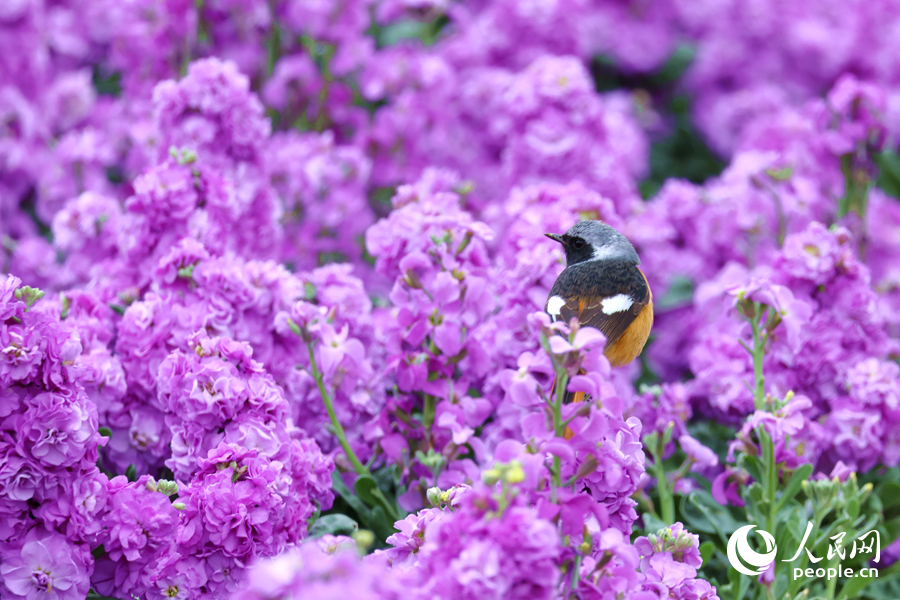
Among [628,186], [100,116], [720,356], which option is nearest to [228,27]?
[100,116]

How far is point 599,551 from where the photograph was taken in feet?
4.59

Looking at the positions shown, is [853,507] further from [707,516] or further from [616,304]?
[616,304]

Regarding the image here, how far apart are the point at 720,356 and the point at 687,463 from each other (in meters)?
0.48

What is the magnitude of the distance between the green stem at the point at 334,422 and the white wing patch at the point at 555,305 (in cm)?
61

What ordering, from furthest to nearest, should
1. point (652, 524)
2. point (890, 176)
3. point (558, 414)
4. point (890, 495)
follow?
point (890, 176) → point (890, 495) → point (652, 524) → point (558, 414)

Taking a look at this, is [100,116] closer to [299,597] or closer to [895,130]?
[299,597]

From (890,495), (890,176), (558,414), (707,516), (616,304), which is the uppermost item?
(558,414)

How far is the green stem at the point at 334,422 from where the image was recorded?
2025mm

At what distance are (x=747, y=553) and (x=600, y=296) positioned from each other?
745 mm

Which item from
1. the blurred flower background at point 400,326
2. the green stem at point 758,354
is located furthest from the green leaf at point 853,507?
the green stem at point 758,354

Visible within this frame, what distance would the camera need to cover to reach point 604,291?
6.44 feet

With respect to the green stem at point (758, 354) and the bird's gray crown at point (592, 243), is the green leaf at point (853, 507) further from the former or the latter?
the bird's gray crown at point (592, 243)

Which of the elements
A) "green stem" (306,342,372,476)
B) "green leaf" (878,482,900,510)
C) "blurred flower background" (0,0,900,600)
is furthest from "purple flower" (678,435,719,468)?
"green stem" (306,342,372,476)

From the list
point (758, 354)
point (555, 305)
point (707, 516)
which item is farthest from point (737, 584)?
point (555, 305)
